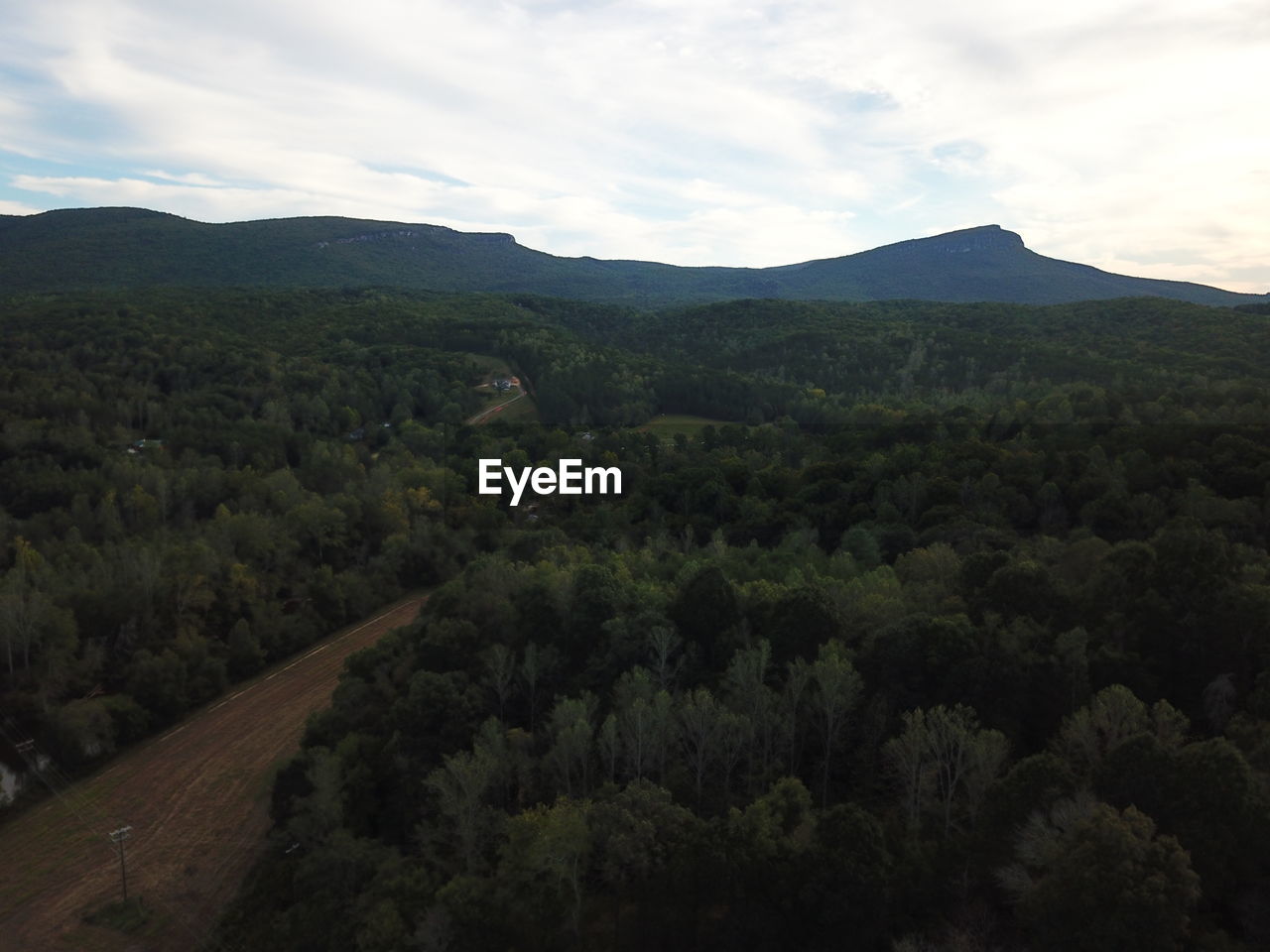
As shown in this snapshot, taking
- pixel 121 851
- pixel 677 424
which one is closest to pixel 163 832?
pixel 121 851

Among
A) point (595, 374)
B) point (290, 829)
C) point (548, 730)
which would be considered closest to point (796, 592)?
point (548, 730)

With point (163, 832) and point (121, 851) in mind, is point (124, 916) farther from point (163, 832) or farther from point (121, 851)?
point (163, 832)

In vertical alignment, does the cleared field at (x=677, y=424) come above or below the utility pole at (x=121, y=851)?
above

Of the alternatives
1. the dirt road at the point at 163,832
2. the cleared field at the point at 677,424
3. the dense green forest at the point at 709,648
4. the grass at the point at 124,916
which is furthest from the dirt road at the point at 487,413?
the grass at the point at 124,916

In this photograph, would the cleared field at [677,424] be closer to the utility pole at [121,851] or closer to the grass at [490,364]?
the grass at [490,364]

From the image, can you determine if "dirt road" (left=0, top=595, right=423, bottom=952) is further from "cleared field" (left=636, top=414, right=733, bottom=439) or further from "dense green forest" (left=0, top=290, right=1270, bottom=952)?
"cleared field" (left=636, top=414, right=733, bottom=439)

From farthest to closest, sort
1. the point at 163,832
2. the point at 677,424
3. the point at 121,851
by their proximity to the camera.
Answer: the point at 677,424 → the point at 163,832 → the point at 121,851
